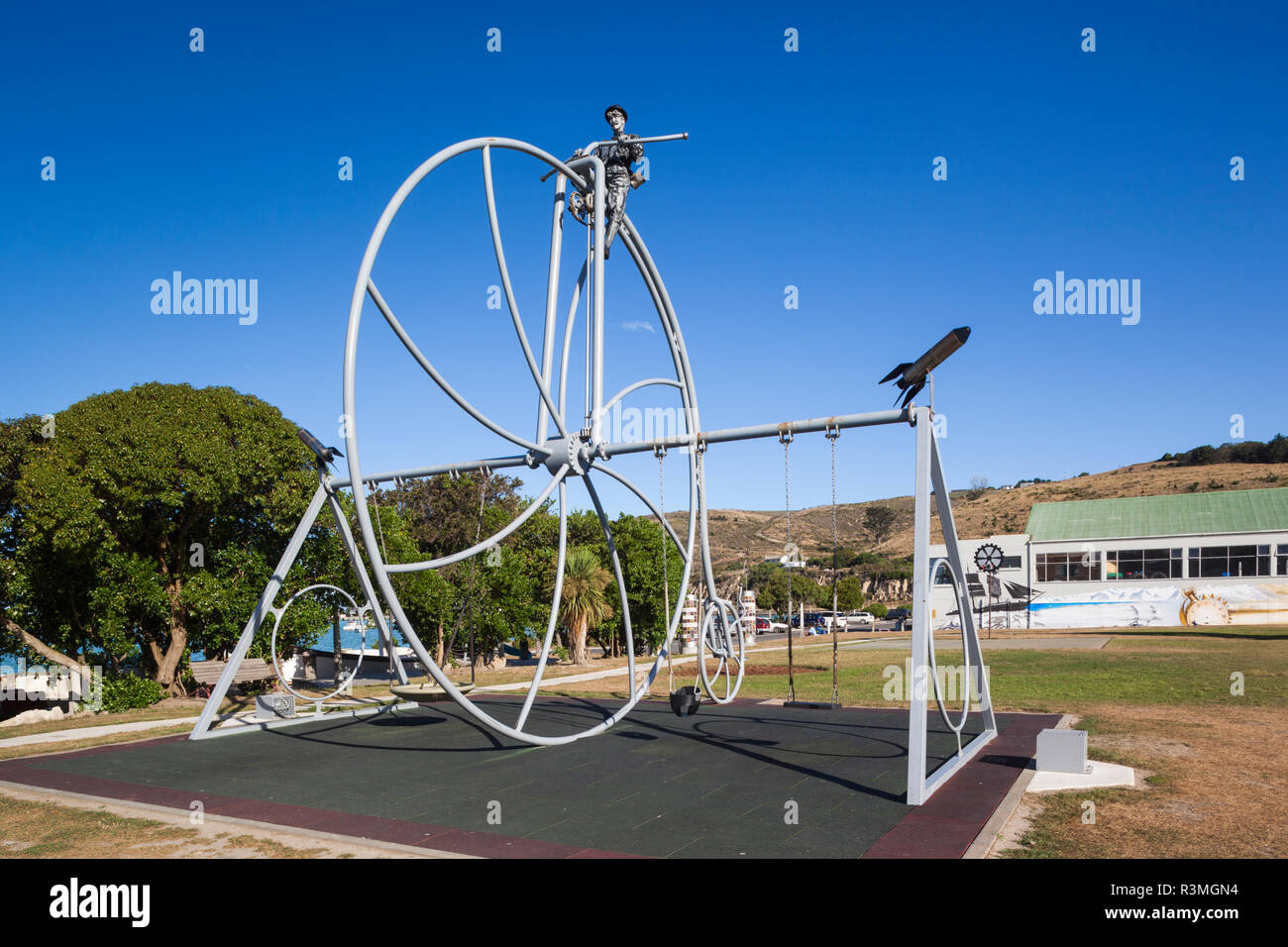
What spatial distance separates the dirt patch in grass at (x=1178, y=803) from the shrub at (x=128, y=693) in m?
16.2

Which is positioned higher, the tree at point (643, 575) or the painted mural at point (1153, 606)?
the tree at point (643, 575)

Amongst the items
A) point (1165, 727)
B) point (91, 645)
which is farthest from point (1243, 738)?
point (91, 645)

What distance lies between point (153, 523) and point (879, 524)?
10321cm

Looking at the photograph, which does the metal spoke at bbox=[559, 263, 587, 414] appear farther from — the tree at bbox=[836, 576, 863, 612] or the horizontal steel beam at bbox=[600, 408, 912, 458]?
the tree at bbox=[836, 576, 863, 612]

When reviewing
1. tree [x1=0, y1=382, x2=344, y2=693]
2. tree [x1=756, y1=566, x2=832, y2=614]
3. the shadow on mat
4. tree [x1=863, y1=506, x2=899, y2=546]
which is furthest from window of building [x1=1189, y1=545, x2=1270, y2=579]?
tree [x1=863, y1=506, x2=899, y2=546]

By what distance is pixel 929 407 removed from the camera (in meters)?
8.62

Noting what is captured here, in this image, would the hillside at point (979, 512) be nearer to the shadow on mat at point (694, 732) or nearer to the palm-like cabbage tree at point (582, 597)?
the palm-like cabbage tree at point (582, 597)

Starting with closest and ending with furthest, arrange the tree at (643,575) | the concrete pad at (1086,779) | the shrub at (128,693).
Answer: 1. the concrete pad at (1086,779)
2. the shrub at (128,693)
3. the tree at (643,575)

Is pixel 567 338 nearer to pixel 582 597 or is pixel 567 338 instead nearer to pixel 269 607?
pixel 269 607

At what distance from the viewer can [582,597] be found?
29.3 m

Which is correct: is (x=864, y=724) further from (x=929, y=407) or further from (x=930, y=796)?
(x=929, y=407)

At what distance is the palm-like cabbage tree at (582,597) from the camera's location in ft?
95.7

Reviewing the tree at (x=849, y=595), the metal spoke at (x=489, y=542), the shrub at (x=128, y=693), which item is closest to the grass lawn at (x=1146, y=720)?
the shrub at (x=128, y=693)
